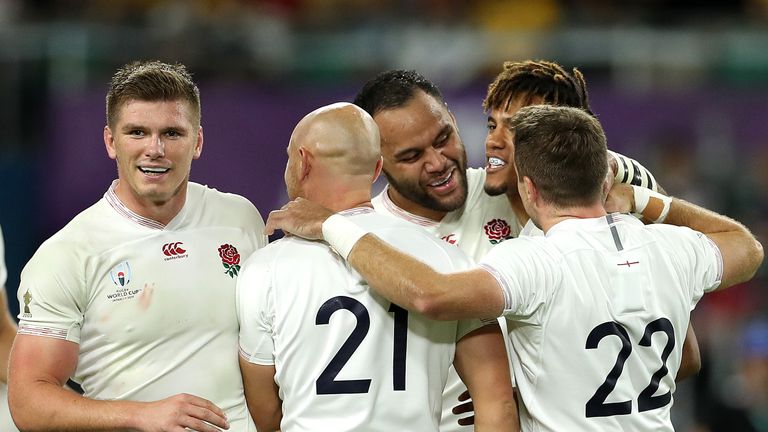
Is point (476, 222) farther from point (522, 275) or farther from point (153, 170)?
point (153, 170)

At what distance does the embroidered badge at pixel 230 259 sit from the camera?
5.25m

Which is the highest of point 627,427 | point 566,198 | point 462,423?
point 566,198

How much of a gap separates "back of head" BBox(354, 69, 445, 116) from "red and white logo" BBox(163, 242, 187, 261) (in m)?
1.31

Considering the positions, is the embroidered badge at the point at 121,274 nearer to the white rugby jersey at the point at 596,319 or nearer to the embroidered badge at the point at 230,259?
the embroidered badge at the point at 230,259

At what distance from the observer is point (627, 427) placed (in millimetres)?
4723

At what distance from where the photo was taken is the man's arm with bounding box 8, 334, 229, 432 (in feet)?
15.4

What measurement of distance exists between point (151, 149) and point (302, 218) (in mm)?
756

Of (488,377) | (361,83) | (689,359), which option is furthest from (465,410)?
(361,83)

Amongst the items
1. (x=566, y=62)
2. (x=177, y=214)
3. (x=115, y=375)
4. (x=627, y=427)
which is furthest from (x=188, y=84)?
(x=566, y=62)

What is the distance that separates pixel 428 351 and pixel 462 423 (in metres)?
0.82

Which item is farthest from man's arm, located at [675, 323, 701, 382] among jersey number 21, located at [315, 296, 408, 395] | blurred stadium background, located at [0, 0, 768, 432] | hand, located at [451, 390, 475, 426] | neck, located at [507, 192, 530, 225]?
blurred stadium background, located at [0, 0, 768, 432]

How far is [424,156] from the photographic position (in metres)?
5.86

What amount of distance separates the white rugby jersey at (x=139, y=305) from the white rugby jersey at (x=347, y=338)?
0.35m

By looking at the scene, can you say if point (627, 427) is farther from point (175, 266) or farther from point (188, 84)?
point (188, 84)
